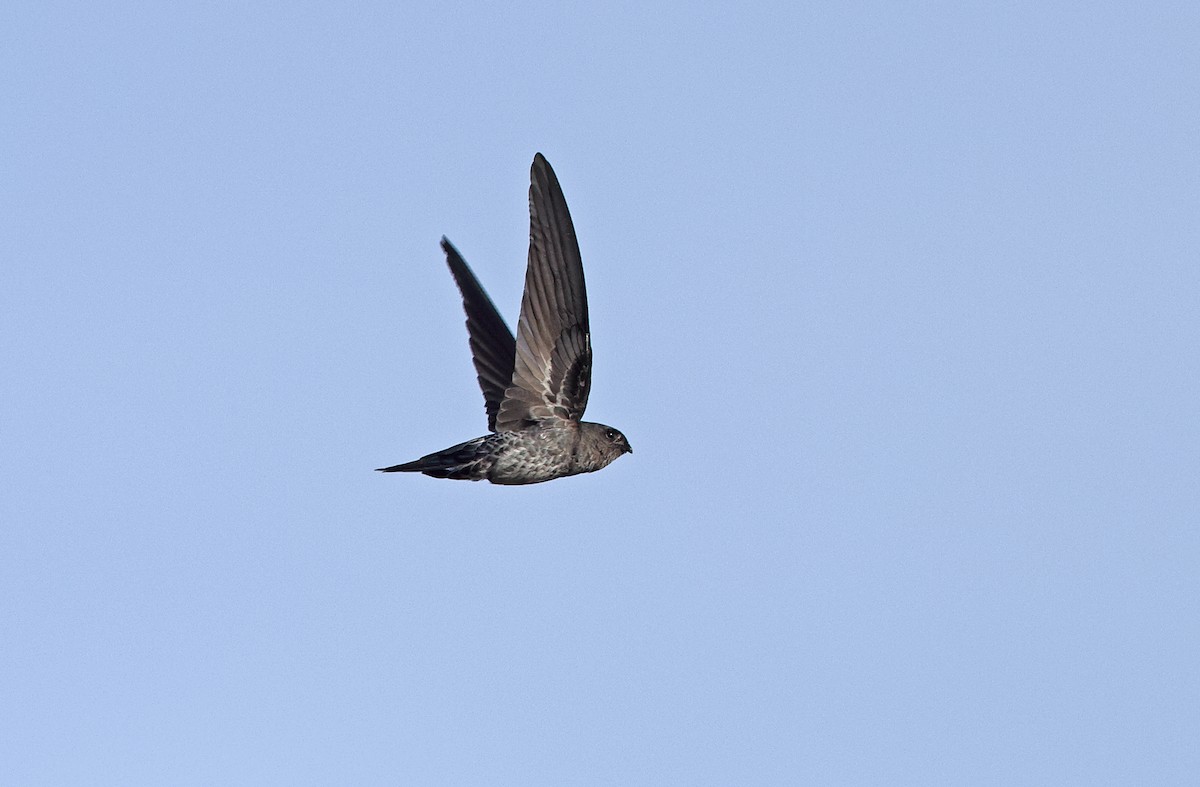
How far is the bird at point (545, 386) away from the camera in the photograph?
787 inches

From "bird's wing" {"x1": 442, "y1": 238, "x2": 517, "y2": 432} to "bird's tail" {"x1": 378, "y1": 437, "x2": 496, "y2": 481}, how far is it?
6.15 ft

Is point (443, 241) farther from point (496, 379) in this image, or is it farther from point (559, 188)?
point (559, 188)

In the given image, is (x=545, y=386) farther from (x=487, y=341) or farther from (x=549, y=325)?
(x=487, y=341)

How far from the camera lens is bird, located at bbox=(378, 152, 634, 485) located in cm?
1998

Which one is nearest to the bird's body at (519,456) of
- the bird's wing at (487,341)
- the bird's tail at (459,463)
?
the bird's tail at (459,463)

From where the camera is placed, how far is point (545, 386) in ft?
68.8

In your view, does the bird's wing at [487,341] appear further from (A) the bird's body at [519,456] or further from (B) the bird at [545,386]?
(A) the bird's body at [519,456]

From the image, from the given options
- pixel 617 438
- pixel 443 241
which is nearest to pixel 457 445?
pixel 617 438

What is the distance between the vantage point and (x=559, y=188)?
19.9 m

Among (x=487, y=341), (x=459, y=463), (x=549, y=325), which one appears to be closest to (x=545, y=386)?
(x=549, y=325)

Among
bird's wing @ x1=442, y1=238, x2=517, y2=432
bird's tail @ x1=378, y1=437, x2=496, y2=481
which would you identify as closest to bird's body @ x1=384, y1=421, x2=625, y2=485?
bird's tail @ x1=378, y1=437, x2=496, y2=481

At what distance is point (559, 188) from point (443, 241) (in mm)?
5038

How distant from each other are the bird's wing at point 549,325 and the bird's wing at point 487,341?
1.75 m

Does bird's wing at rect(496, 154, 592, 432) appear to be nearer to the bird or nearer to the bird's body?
the bird
